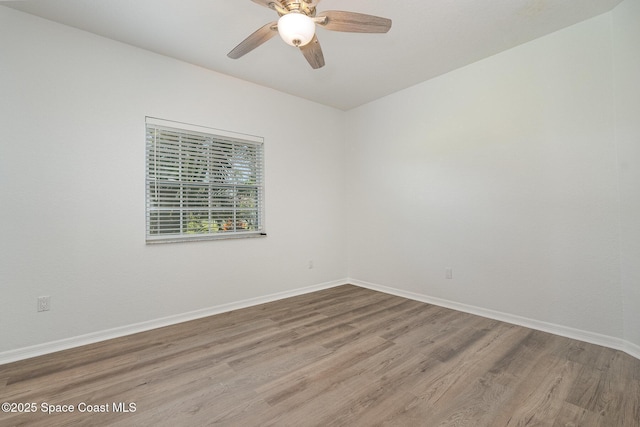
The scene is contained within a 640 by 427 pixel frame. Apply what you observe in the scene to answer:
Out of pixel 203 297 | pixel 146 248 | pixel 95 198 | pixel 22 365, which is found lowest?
pixel 22 365

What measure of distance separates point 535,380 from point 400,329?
1062 millimetres

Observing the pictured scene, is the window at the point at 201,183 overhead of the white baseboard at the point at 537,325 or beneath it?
overhead

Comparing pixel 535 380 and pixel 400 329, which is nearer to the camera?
pixel 535 380

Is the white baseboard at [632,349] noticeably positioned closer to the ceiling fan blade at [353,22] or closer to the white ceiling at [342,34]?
the white ceiling at [342,34]

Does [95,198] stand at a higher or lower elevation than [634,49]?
lower

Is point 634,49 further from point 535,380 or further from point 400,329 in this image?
point 400,329

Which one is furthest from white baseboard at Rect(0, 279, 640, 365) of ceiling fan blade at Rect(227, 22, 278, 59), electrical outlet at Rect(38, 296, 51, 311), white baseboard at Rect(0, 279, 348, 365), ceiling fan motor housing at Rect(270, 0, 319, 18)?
ceiling fan motor housing at Rect(270, 0, 319, 18)

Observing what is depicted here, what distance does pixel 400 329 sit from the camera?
268 cm

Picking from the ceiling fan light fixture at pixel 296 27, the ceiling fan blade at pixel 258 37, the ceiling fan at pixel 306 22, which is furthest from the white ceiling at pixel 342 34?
the ceiling fan light fixture at pixel 296 27

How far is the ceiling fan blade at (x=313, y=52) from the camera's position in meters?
1.87

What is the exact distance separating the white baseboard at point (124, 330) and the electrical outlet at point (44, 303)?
0.29 metres

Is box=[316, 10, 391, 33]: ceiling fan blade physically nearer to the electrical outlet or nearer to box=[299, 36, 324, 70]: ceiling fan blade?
box=[299, 36, 324, 70]: ceiling fan blade

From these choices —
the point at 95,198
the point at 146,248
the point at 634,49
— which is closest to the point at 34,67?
the point at 95,198

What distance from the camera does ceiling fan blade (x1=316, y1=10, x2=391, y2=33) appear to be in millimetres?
1657
